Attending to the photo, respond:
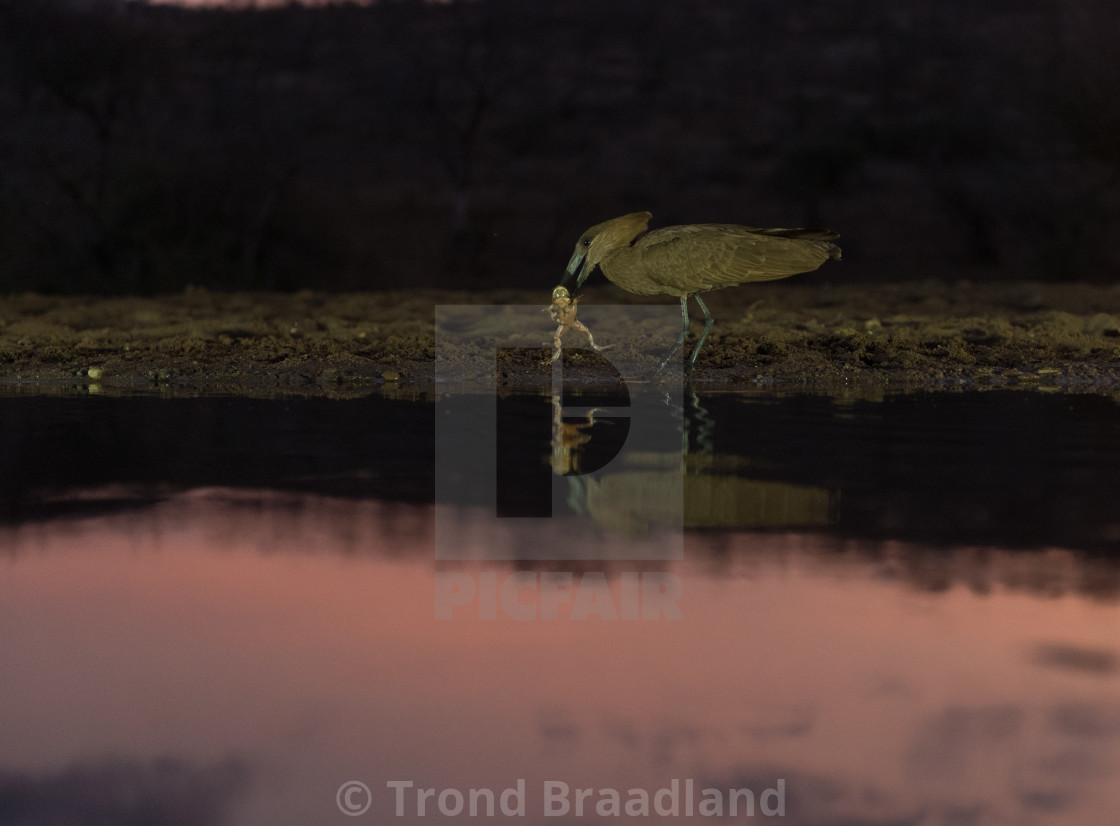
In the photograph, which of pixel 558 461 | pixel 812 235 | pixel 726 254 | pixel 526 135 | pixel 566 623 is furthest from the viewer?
pixel 526 135

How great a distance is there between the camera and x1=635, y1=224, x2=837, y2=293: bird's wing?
32.5 ft

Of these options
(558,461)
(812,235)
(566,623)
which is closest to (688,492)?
(558,461)

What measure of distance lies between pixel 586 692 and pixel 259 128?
24695mm

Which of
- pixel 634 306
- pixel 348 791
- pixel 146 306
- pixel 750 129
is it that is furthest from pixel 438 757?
pixel 750 129

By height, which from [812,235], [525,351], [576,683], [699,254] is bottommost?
[576,683]

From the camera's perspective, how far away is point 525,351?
39.6 feet

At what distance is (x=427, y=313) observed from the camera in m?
16.0

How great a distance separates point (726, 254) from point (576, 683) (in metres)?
6.59

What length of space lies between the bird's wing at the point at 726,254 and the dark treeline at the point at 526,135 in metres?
13.0

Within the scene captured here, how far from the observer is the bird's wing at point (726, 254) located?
991cm

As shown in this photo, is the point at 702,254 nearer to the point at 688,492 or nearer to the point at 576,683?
the point at 688,492

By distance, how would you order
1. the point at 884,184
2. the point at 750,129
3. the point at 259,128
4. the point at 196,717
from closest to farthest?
the point at 196,717, the point at 259,128, the point at 884,184, the point at 750,129

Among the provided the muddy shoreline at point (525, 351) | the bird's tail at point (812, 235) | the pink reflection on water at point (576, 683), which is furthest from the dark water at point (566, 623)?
the muddy shoreline at point (525, 351)

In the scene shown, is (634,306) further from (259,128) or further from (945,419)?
(259,128)
